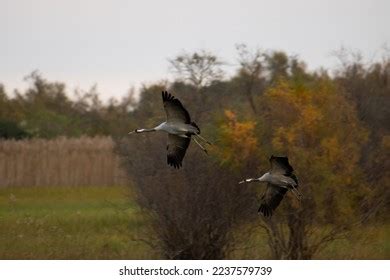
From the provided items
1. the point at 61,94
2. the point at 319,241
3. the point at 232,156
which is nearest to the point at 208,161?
the point at 232,156

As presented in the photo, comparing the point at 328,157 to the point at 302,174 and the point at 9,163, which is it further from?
the point at 9,163

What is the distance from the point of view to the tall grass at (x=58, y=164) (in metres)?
28.2

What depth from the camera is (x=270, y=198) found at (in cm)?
1368

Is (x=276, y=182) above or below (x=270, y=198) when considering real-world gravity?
above

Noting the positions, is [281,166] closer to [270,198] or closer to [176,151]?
[270,198]

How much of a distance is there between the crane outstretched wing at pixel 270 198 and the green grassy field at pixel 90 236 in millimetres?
1699

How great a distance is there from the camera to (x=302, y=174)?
15.1 meters

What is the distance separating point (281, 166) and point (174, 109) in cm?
192

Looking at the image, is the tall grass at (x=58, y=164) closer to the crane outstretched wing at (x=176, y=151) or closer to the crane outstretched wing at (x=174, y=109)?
the crane outstretched wing at (x=176, y=151)

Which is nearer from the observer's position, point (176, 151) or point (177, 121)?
point (177, 121)

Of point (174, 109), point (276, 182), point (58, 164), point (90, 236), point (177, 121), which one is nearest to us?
point (174, 109)

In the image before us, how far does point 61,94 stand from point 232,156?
33561mm

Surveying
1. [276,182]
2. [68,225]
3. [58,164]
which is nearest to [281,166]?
[276,182]

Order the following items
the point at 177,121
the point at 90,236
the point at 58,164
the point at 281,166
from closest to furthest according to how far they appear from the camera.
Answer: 1. the point at 177,121
2. the point at 281,166
3. the point at 90,236
4. the point at 58,164
